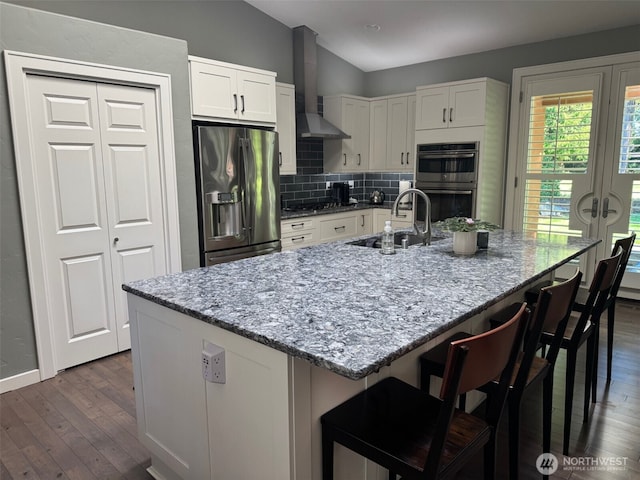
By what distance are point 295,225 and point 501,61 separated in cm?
287

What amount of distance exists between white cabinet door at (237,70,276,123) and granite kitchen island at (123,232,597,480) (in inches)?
84.9

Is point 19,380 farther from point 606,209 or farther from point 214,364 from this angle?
point 606,209

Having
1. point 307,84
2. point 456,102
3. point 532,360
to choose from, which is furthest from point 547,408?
point 307,84

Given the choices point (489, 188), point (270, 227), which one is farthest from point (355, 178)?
point (270, 227)

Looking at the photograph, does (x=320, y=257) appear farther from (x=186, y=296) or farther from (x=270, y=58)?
(x=270, y=58)

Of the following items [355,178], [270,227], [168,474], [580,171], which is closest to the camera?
[168,474]

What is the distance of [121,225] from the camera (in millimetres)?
3182

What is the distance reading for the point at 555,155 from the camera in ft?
14.8

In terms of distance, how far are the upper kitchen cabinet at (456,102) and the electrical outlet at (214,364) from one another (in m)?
3.88

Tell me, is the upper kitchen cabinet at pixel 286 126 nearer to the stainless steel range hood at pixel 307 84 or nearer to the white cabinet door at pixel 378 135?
the stainless steel range hood at pixel 307 84

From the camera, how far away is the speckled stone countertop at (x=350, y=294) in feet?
4.07

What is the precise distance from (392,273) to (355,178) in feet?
13.8

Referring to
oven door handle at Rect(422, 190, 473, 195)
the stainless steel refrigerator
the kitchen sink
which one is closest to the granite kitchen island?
the kitchen sink

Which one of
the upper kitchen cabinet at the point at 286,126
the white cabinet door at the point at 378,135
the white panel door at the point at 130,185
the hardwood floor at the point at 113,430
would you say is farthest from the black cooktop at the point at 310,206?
the hardwood floor at the point at 113,430
